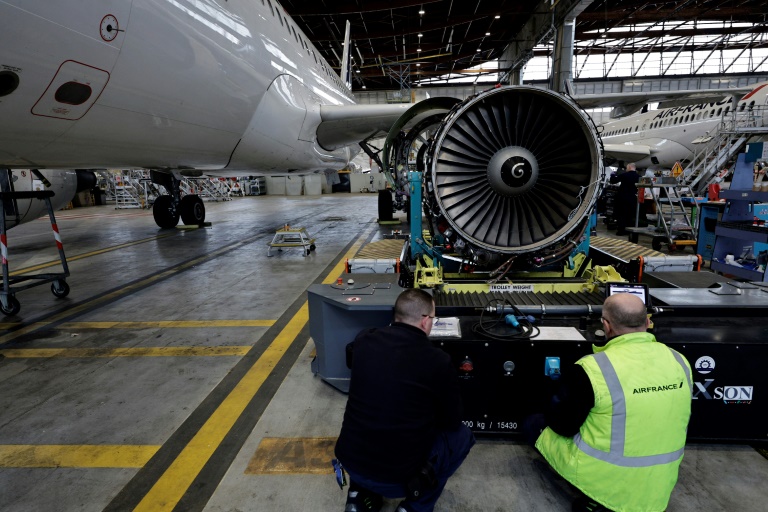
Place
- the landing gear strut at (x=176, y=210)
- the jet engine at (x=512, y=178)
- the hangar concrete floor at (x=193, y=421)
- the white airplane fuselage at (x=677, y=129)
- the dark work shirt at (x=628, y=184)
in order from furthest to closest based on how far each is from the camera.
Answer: the white airplane fuselage at (x=677, y=129)
the landing gear strut at (x=176, y=210)
the dark work shirt at (x=628, y=184)
the jet engine at (x=512, y=178)
the hangar concrete floor at (x=193, y=421)

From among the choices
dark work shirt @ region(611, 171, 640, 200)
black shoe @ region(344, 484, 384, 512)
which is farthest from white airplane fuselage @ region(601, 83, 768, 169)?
black shoe @ region(344, 484, 384, 512)

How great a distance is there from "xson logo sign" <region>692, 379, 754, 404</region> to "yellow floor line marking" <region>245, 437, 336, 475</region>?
6.95 feet

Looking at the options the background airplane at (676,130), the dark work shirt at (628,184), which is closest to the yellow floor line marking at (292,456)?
the dark work shirt at (628,184)

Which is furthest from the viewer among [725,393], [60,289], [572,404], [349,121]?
[349,121]

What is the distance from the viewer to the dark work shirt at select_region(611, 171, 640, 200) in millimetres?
10055

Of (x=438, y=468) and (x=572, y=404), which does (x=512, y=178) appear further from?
(x=438, y=468)

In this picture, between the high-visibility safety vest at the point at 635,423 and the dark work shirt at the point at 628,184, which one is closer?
the high-visibility safety vest at the point at 635,423

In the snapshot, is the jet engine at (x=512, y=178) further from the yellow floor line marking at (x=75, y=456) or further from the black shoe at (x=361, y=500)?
the yellow floor line marking at (x=75, y=456)

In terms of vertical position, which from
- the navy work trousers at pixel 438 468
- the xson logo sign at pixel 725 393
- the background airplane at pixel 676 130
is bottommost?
the navy work trousers at pixel 438 468

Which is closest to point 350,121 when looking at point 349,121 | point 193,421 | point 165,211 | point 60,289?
point 349,121

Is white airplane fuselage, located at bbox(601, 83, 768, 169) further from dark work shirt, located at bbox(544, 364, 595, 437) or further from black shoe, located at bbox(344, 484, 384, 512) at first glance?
black shoe, located at bbox(344, 484, 384, 512)

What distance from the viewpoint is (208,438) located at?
9.20 feet

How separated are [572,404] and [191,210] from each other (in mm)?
13392

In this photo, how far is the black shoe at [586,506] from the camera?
195 centimetres
